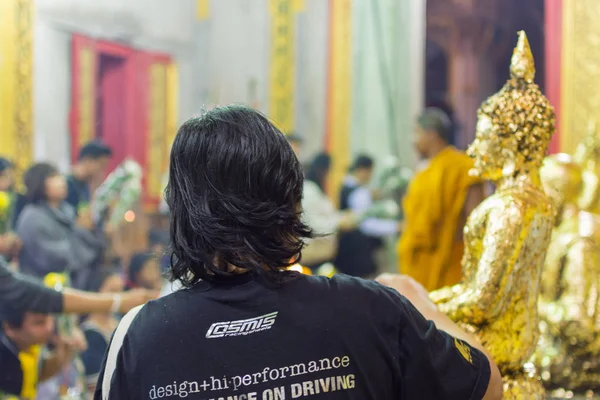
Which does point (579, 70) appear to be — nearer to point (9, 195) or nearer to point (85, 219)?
point (85, 219)

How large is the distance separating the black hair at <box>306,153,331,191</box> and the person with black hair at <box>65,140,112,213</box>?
6.04ft

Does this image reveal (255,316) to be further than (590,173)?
No

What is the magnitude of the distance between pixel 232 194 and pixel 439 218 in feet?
11.5

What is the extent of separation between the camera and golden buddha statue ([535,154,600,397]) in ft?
8.46

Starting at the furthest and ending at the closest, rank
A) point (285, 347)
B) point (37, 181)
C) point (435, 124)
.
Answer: point (37, 181) < point (435, 124) < point (285, 347)

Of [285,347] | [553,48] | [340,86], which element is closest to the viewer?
[285,347]

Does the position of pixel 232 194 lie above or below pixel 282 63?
below

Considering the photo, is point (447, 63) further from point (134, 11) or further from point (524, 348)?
point (524, 348)

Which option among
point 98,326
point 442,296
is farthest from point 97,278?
point 442,296

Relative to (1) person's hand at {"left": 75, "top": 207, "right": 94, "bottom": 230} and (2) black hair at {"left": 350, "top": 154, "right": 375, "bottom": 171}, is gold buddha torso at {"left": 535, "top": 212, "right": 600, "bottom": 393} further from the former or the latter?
(2) black hair at {"left": 350, "top": 154, "right": 375, "bottom": 171}

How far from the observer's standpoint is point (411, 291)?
170 centimetres

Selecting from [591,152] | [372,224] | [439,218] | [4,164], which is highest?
[591,152]

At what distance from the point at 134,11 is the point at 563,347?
5.46 m

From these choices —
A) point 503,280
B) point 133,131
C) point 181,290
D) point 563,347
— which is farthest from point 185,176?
point 133,131
